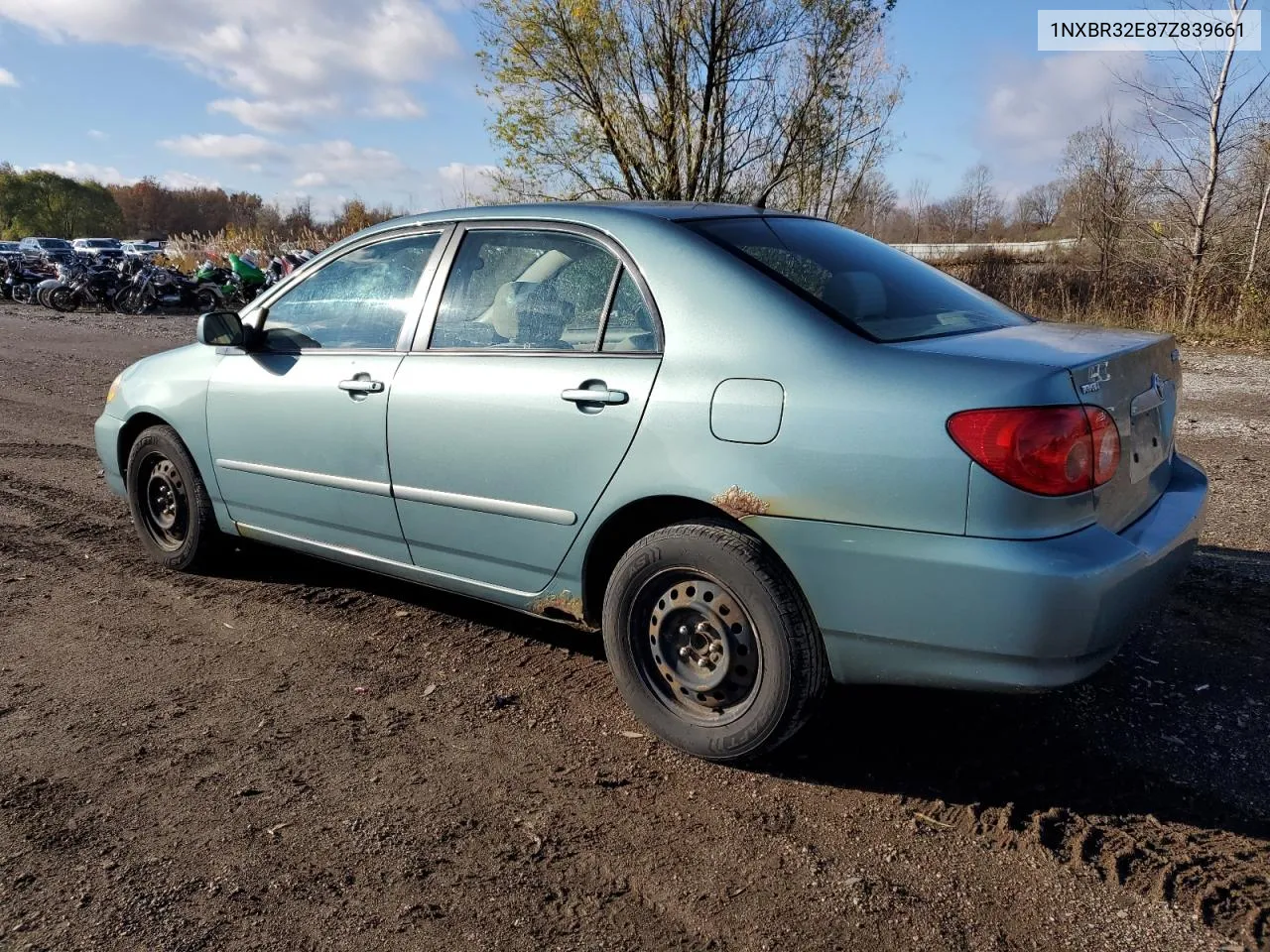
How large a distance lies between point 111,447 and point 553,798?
347 centimetres

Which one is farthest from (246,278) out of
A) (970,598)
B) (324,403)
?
(970,598)

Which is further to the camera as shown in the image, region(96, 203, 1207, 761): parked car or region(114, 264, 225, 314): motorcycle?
region(114, 264, 225, 314): motorcycle

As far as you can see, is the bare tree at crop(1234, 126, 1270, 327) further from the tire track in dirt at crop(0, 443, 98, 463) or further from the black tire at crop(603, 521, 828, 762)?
the tire track in dirt at crop(0, 443, 98, 463)

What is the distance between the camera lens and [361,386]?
3.82m

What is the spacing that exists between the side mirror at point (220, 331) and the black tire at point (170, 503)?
0.65 m

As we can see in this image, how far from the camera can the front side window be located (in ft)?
12.9

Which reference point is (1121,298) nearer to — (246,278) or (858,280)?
(858,280)

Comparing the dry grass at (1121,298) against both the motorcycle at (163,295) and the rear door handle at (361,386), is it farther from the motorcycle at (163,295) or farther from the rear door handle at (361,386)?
the motorcycle at (163,295)

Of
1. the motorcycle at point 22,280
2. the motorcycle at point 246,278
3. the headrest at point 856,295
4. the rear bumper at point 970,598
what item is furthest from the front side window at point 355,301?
the motorcycle at point 22,280

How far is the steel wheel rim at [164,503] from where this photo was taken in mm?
4840

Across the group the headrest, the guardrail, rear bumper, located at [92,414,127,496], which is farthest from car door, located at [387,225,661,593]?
the guardrail

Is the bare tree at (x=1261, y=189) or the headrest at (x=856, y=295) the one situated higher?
the bare tree at (x=1261, y=189)

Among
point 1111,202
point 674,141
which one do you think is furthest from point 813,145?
point 1111,202

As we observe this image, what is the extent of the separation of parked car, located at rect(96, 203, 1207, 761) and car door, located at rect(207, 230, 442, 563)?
14 millimetres
